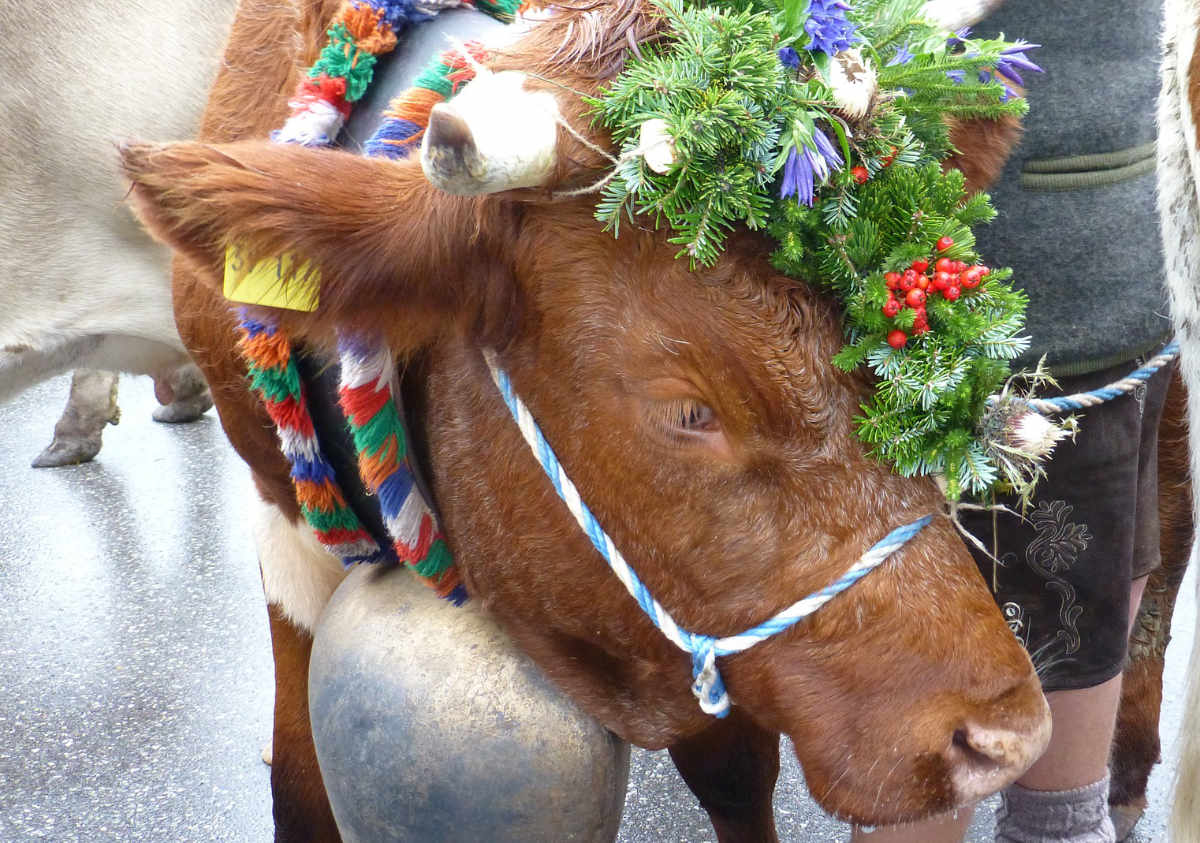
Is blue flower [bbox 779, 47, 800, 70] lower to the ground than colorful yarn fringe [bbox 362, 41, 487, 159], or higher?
higher

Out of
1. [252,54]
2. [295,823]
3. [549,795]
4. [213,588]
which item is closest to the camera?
[549,795]

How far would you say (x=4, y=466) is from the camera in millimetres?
5559

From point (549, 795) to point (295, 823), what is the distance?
0.93 meters

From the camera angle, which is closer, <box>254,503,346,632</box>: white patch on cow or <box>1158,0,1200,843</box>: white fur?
<box>1158,0,1200,843</box>: white fur

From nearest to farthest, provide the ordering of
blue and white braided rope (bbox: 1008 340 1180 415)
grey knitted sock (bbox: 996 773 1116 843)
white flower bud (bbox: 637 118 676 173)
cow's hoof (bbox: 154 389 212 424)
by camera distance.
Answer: white flower bud (bbox: 637 118 676 173), blue and white braided rope (bbox: 1008 340 1180 415), grey knitted sock (bbox: 996 773 1116 843), cow's hoof (bbox: 154 389 212 424)

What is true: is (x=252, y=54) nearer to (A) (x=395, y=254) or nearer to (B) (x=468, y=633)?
(A) (x=395, y=254)

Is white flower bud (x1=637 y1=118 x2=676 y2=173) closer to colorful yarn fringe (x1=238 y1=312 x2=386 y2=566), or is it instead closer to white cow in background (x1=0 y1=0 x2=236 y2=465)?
colorful yarn fringe (x1=238 y1=312 x2=386 y2=566)

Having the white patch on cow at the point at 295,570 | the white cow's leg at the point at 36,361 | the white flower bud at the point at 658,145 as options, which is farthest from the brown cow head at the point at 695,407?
the white cow's leg at the point at 36,361

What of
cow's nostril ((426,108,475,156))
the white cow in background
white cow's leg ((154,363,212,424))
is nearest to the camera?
cow's nostril ((426,108,475,156))

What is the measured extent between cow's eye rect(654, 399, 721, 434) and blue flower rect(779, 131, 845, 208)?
0.94 ft

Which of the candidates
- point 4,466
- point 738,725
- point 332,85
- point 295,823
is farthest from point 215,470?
point 332,85

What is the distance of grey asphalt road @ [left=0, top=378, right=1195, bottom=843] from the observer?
125 inches

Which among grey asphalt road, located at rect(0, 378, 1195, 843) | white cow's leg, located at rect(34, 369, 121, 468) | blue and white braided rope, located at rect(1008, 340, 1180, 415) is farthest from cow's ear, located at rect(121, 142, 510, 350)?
white cow's leg, located at rect(34, 369, 121, 468)

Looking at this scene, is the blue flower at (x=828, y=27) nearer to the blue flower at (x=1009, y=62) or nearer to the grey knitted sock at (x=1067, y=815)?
the blue flower at (x=1009, y=62)
